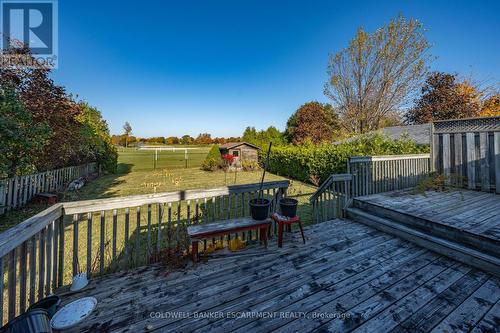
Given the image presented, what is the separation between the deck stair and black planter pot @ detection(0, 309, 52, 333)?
4176 mm

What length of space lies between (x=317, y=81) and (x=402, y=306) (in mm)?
17975

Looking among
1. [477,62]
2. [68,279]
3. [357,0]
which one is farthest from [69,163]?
[477,62]

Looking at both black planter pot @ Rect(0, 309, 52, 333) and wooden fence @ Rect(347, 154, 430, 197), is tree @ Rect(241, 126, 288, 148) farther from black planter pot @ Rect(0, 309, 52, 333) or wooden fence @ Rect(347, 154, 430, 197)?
black planter pot @ Rect(0, 309, 52, 333)

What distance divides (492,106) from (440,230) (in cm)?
2072

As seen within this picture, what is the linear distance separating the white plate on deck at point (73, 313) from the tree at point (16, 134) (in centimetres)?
464

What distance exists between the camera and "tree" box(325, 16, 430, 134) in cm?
1359

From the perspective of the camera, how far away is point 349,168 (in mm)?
4367

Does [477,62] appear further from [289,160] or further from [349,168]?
[349,168]

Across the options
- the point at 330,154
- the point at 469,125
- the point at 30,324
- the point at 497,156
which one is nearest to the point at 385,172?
the point at 497,156

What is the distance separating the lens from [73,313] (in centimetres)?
176

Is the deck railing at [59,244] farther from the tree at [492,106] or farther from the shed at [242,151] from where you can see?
the tree at [492,106]

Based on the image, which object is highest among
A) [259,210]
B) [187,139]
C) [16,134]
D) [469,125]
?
[187,139]

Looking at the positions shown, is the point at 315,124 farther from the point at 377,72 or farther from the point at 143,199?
the point at 143,199

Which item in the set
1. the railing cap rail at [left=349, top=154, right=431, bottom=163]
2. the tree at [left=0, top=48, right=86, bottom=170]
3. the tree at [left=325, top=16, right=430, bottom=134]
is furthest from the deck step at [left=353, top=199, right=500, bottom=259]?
the tree at [left=325, top=16, right=430, bottom=134]
